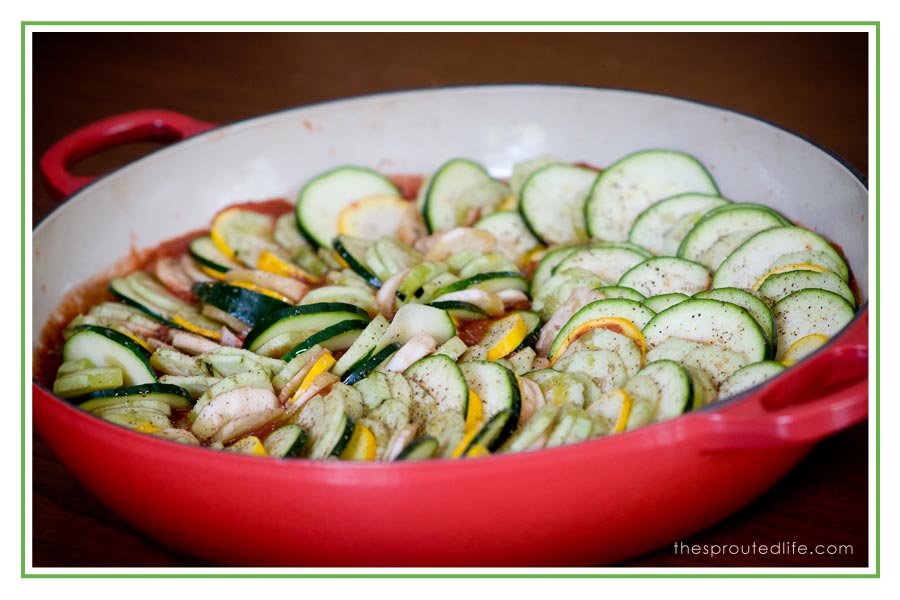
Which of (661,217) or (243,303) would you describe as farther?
(661,217)

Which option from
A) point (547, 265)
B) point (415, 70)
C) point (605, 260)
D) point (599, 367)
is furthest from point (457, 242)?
point (415, 70)

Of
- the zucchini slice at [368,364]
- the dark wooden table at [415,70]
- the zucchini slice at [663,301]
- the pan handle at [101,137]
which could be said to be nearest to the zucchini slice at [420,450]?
the zucchini slice at [368,364]

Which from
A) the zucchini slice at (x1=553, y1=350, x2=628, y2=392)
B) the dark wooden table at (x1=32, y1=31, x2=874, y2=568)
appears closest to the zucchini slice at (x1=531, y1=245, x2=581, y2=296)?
the zucchini slice at (x1=553, y1=350, x2=628, y2=392)

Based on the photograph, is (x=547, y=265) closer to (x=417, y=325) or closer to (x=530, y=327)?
(x=530, y=327)

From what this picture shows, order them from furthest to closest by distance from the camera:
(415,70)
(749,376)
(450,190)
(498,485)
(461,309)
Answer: (415,70), (450,190), (461,309), (749,376), (498,485)

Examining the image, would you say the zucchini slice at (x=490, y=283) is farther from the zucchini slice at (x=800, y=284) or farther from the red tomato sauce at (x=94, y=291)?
the red tomato sauce at (x=94, y=291)
